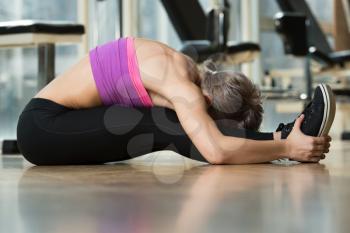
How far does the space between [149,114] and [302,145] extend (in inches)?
19.3

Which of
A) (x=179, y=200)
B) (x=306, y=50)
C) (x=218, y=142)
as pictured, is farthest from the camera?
(x=306, y=50)

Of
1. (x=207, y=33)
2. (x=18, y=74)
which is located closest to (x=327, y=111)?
(x=207, y=33)

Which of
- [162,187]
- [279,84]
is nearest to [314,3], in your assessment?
[279,84]

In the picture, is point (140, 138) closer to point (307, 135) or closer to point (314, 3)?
point (307, 135)

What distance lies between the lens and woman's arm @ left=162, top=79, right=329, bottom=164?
1.83 metres

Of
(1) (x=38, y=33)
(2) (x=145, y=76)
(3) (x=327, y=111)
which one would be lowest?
(3) (x=327, y=111)

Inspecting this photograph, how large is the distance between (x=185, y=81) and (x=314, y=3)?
5342 mm

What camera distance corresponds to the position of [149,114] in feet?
6.66

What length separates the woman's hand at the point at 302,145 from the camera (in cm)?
195

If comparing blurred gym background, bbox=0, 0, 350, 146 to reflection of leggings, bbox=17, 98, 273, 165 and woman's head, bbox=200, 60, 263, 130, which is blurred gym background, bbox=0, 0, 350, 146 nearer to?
reflection of leggings, bbox=17, 98, 273, 165

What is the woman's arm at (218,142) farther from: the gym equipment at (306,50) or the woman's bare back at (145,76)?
the gym equipment at (306,50)

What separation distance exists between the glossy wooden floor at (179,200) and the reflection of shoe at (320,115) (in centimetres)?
12

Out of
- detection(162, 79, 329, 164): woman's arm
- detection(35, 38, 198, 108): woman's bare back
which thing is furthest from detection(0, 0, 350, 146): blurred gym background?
detection(162, 79, 329, 164): woman's arm

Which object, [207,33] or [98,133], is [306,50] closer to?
[207,33]
